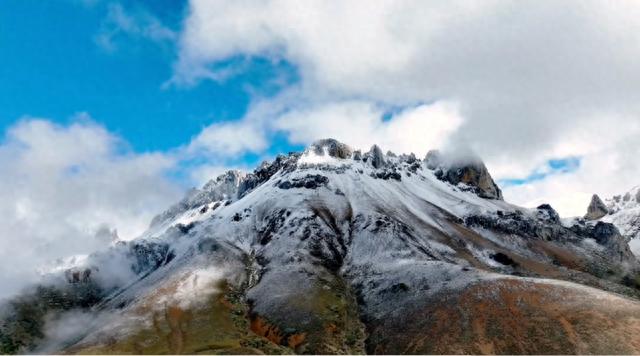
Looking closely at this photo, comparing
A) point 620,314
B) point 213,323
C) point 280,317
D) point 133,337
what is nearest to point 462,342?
point 620,314

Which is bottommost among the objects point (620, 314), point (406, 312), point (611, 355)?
point (611, 355)

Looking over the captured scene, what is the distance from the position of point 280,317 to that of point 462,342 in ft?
202

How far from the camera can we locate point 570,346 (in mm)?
146000

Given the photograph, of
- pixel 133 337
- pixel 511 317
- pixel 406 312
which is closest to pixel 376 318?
pixel 406 312

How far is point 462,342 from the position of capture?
6176 inches

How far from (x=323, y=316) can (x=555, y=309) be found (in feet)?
219

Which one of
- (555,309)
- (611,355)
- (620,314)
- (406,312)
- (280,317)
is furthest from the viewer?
(280,317)

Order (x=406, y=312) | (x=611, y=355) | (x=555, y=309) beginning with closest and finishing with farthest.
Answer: (x=611, y=355)
(x=555, y=309)
(x=406, y=312)

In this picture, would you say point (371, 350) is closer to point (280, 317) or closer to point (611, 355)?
point (280, 317)

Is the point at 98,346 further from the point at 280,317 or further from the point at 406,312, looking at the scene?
the point at 406,312

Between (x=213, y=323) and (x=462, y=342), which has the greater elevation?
(x=213, y=323)

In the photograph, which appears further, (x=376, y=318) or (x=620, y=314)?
(x=376, y=318)

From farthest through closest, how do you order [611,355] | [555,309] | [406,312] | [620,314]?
1. [406,312]
2. [555,309]
3. [620,314]
4. [611,355]

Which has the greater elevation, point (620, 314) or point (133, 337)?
point (133, 337)
